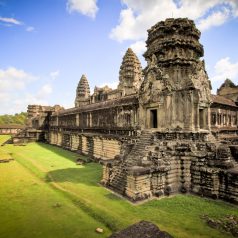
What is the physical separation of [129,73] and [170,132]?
33.3 metres

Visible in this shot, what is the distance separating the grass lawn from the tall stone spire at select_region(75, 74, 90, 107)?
46227 mm

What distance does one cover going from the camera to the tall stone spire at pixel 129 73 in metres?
45.6

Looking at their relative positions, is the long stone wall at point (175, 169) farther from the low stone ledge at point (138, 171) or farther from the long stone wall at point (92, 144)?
the long stone wall at point (92, 144)

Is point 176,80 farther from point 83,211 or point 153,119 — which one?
point 83,211

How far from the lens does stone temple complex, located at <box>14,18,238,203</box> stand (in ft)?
37.8

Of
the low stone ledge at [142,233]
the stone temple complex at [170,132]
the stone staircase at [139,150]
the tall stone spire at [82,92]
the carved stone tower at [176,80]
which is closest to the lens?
the low stone ledge at [142,233]

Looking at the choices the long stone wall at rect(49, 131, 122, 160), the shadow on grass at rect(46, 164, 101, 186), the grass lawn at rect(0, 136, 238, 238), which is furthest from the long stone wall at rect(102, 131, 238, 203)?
the long stone wall at rect(49, 131, 122, 160)

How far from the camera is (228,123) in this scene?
23.7m

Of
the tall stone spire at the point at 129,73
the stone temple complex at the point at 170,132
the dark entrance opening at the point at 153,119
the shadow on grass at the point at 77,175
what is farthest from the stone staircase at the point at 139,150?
the tall stone spire at the point at 129,73

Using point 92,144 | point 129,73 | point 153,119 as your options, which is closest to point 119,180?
point 153,119

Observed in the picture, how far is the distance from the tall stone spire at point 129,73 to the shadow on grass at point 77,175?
29.1 metres

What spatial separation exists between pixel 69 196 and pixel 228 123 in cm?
1959

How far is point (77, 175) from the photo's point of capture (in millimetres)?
16016

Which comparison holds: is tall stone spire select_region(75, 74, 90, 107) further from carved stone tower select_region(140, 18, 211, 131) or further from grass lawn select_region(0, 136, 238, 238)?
grass lawn select_region(0, 136, 238, 238)
